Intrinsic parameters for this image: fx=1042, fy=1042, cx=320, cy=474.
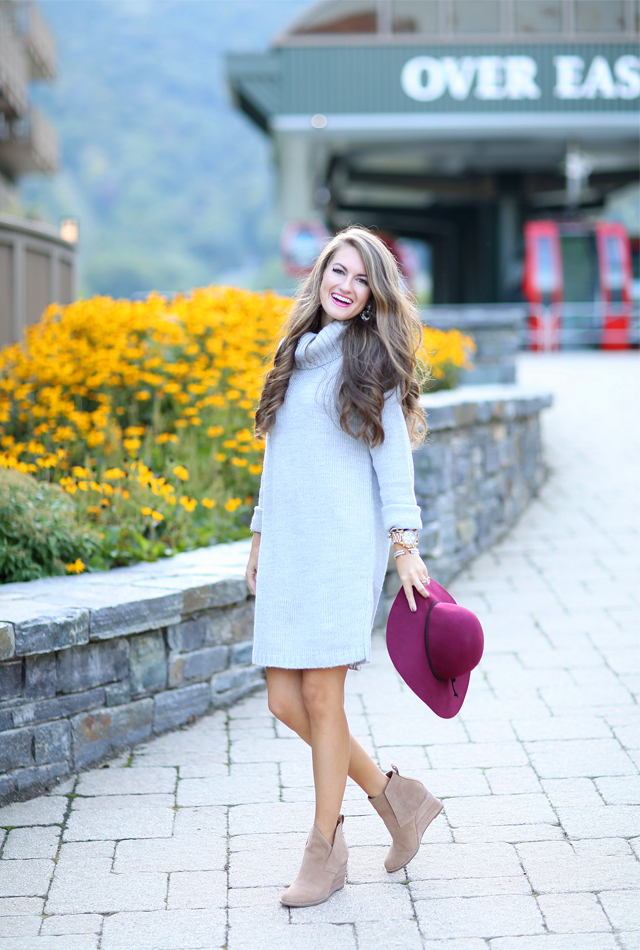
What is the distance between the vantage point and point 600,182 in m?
23.2

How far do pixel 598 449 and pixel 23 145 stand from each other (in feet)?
56.4

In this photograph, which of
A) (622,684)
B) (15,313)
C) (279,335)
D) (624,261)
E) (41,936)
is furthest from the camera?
(624,261)

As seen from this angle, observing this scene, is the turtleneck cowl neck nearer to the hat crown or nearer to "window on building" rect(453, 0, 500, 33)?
the hat crown

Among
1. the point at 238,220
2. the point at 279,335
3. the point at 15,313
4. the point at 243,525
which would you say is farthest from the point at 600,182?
the point at 238,220

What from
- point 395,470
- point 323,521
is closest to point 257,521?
point 323,521

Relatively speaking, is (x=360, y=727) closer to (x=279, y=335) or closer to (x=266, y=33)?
(x=279, y=335)

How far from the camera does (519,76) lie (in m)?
18.3

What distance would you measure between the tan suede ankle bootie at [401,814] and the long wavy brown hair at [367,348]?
36.3 inches

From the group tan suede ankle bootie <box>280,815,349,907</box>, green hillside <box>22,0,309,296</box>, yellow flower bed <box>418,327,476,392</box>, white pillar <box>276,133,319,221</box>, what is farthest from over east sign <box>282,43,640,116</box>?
green hillside <box>22,0,309,296</box>

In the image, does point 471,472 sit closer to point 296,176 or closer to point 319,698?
point 319,698

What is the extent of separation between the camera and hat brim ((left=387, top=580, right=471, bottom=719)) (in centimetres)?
256

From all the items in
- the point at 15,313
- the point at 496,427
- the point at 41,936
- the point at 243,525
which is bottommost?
the point at 41,936

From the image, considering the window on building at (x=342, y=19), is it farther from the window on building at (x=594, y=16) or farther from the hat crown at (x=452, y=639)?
the hat crown at (x=452, y=639)

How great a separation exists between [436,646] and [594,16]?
18.9m
